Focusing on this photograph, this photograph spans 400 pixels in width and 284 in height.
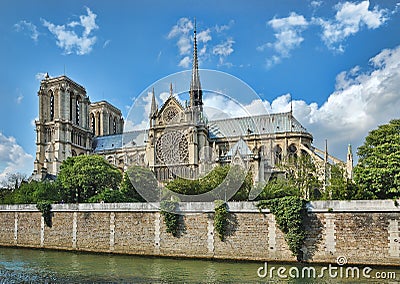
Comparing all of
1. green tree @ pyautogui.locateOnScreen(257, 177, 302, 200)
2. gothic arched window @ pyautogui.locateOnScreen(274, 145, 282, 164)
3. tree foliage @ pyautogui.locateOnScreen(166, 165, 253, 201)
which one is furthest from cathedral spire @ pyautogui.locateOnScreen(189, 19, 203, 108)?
green tree @ pyautogui.locateOnScreen(257, 177, 302, 200)

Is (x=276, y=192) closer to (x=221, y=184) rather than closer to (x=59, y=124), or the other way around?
(x=221, y=184)

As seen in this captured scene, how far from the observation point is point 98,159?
4181 cm

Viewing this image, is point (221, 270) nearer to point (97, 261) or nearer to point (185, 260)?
point (185, 260)

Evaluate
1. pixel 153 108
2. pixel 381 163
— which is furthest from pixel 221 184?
pixel 153 108

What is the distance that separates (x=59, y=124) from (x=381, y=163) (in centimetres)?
5262

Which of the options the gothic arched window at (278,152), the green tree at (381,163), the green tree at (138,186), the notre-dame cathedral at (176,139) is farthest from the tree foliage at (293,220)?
the gothic arched window at (278,152)

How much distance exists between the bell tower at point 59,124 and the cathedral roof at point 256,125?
2428 centimetres

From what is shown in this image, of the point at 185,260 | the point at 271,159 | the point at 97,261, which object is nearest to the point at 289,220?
the point at 185,260

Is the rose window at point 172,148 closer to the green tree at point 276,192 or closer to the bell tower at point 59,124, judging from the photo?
the bell tower at point 59,124

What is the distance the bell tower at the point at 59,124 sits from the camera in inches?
2484

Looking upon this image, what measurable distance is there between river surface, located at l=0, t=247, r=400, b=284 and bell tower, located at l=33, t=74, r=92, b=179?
39763 millimetres

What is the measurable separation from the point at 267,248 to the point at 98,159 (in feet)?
80.7

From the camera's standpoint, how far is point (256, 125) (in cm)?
5553

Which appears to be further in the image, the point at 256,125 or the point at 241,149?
the point at 256,125
